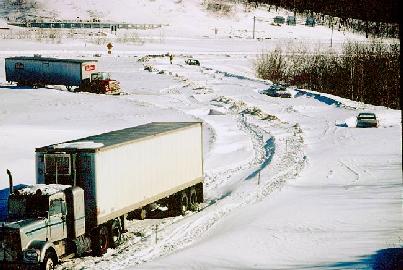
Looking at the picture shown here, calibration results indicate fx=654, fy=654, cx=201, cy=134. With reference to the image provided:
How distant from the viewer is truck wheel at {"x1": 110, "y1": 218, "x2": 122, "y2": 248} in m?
19.7

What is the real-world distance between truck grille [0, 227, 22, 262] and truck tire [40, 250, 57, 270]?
657 mm

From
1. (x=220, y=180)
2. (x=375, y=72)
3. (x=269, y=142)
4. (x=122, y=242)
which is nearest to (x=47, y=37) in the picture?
(x=375, y=72)

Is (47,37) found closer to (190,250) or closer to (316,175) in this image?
(316,175)

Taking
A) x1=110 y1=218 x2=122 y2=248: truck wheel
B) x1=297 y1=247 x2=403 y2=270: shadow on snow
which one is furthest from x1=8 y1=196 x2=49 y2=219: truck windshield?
x1=297 y1=247 x2=403 y2=270: shadow on snow

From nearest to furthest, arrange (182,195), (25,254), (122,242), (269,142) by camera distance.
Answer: (25,254), (122,242), (182,195), (269,142)

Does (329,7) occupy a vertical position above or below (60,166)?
above

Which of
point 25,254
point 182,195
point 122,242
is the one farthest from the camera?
point 182,195

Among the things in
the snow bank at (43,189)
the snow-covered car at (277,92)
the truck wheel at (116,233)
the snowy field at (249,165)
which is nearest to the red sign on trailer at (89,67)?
the snowy field at (249,165)

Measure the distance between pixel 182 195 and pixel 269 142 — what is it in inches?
620

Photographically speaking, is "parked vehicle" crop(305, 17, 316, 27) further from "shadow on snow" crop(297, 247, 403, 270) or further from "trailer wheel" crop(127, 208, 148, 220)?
"shadow on snow" crop(297, 247, 403, 270)

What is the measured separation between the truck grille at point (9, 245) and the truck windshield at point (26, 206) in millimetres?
1064

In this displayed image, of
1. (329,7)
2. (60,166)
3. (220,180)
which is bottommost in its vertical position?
(220,180)

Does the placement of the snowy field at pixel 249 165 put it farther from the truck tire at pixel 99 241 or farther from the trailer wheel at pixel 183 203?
the trailer wheel at pixel 183 203

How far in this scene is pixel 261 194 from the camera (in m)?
26.3
